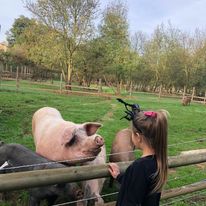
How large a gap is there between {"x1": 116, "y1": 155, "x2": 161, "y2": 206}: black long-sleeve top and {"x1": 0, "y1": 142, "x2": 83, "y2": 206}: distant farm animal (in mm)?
1041

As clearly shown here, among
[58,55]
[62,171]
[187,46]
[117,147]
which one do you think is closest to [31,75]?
[58,55]

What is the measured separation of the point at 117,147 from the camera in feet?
19.8

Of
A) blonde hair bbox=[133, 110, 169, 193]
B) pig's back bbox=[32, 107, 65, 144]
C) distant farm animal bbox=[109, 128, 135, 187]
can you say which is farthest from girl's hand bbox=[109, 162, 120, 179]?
distant farm animal bbox=[109, 128, 135, 187]

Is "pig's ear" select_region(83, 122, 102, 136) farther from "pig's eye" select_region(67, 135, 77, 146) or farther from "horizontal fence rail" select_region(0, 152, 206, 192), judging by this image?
"horizontal fence rail" select_region(0, 152, 206, 192)

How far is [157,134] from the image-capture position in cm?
247

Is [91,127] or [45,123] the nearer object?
[91,127]

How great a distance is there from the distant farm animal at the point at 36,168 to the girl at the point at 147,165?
41.9 inches

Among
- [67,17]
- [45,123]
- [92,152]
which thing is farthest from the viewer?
[67,17]

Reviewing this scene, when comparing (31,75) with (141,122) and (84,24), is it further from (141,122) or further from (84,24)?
(141,122)

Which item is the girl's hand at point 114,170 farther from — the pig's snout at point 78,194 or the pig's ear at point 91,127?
the pig's ear at point 91,127

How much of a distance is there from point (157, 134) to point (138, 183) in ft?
1.19

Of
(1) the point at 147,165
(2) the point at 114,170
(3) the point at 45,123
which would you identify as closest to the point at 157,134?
(1) the point at 147,165

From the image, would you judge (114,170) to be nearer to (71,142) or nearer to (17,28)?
(71,142)

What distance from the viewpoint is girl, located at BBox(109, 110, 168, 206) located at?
2.36 m
